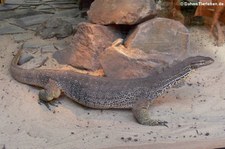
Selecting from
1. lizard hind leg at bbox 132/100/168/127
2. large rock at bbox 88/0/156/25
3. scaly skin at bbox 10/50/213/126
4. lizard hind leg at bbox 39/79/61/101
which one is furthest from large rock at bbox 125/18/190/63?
lizard hind leg at bbox 39/79/61/101

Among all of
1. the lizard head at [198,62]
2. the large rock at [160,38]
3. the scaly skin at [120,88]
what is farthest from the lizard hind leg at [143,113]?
the large rock at [160,38]

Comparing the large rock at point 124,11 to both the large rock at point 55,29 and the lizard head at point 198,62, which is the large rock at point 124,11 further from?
the large rock at point 55,29

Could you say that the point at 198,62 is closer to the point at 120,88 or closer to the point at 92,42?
the point at 120,88

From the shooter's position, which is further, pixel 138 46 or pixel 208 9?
pixel 208 9

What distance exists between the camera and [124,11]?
13.7ft

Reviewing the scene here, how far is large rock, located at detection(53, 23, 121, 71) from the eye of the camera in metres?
4.38

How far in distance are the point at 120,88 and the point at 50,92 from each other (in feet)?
2.23

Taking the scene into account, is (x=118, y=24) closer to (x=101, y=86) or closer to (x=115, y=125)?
(x=101, y=86)

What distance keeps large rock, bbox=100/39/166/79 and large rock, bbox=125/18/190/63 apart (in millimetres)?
100

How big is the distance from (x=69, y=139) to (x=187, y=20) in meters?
2.85

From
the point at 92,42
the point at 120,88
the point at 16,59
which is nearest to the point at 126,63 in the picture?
the point at 120,88

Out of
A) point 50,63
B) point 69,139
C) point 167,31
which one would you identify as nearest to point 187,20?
point 167,31

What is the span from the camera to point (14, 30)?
569 cm

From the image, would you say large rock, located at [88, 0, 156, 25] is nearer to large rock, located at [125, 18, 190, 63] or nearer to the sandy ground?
large rock, located at [125, 18, 190, 63]
